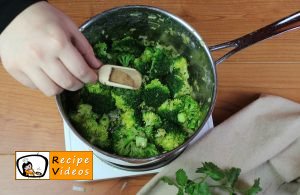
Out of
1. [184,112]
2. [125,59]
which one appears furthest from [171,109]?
[125,59]

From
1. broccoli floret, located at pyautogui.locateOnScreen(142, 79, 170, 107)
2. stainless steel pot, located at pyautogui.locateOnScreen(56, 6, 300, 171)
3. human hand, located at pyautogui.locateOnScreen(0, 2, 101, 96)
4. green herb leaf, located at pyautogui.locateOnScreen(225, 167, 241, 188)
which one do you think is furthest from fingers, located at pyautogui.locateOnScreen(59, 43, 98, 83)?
green herb leaf, located at pyautogui.locateOnScreen(225, 167, 241, 188)

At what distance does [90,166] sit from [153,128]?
15cm

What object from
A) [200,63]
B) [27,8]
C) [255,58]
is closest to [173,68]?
[200,63]

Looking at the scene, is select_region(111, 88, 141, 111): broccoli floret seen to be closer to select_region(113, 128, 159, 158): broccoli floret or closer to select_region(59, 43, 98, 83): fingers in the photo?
select_region(113, 128, 159, 158): broccoli floret

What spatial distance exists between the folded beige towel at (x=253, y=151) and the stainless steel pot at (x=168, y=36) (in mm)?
42

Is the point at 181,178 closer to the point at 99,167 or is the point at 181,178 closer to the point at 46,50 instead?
the point at 99,167

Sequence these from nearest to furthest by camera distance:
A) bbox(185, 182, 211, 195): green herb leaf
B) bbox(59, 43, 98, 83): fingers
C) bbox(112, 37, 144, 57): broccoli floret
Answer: bbox(59, 43, 98, 83): fingers, bbox(185, 182, 211, 195): green herb leaf, bbox(112, 37, 144, 57): broccoli floret

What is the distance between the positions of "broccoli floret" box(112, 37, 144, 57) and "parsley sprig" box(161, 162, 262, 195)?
26cm

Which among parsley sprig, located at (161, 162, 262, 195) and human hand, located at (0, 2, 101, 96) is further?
parsley sprig, located at (161, 162, 262, 195)

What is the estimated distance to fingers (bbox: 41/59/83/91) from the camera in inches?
22.7

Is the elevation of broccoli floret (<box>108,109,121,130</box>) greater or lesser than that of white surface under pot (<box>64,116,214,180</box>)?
greater

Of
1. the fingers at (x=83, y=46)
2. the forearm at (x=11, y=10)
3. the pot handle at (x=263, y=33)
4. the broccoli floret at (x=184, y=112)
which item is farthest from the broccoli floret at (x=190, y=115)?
the forearm at (x=11, y=10)

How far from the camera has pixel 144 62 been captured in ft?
2.65

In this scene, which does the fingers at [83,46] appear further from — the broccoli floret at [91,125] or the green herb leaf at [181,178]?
the green herb leaf at [181,178]
